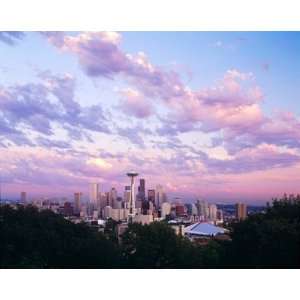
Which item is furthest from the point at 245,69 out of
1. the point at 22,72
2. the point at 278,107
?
the point at 22,72

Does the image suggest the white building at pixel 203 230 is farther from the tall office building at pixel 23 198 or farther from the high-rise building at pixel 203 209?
the tall office building at pixel 23 198

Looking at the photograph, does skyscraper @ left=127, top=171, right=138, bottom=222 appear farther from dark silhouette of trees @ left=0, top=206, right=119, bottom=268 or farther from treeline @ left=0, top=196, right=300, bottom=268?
dark silhouette of trees @ left=0, top=206, right=119, bottom=268

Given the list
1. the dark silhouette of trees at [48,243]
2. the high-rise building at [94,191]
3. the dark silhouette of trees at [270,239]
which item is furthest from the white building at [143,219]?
the dark silhouette of trees at [270,239]

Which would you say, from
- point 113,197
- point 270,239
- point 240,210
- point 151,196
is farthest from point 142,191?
point 270,239

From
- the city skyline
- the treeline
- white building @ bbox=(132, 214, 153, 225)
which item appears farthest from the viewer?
white building @ bbox=(132, 214, 153, 225)

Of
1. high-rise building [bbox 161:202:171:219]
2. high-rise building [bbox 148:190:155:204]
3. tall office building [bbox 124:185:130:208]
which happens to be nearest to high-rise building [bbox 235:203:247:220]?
high-rise building [bbox 161:202:171:219]

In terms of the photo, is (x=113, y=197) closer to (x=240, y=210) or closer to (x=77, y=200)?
(x=77, y=200)
